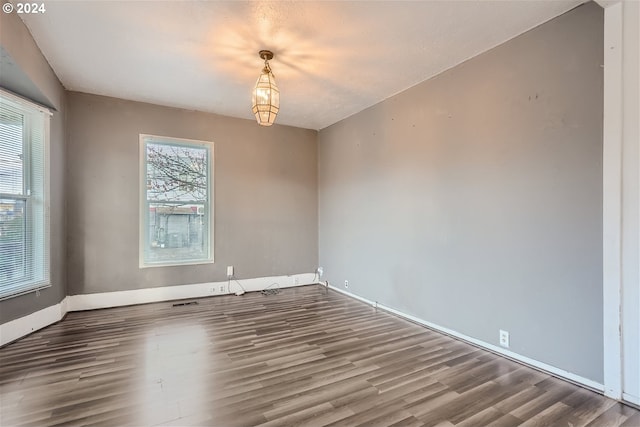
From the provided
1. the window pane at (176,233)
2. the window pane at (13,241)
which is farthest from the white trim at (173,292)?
the window pane at (13,241)

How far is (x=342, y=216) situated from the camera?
5270 mm

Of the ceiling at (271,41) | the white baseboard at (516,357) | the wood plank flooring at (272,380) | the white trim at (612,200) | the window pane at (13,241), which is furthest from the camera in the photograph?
the window pane at (13,241)

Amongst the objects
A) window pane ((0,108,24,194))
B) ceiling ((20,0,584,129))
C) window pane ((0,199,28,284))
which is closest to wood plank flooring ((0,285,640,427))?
window pane ((0,199,28,284))

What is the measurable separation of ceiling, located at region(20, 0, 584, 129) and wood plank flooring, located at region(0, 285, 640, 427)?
288 cm

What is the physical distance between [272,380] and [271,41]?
9.56 feet

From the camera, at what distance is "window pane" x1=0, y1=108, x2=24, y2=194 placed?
3113mm

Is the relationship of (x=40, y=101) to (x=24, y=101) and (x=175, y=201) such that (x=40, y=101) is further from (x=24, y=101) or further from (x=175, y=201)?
(x=175, y=201)

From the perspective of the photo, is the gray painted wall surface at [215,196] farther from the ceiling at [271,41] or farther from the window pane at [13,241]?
the window pane at [13,241]

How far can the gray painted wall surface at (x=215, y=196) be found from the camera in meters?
4.24

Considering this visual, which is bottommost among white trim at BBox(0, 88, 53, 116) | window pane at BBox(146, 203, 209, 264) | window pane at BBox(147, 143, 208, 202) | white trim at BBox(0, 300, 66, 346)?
white trim at BBox(0, 300, 66, 346)

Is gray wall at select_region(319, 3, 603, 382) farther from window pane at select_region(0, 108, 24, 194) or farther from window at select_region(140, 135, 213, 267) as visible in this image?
window pane at select_region(0, 108, 24, 194)

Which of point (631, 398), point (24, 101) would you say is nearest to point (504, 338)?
point (631, 398)

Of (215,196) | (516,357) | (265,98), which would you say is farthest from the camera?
(215,196)

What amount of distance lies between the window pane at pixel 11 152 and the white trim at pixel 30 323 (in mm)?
1318
